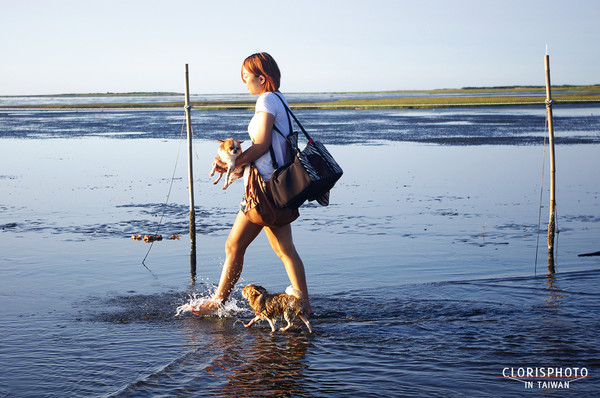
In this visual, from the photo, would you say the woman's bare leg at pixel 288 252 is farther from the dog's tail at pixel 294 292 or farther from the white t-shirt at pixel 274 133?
the white t-shirt at pixel 274 133

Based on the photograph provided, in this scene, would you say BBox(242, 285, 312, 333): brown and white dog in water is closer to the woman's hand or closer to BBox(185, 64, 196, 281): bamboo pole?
the woman's hand

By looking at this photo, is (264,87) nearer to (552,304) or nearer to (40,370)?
(40,370)

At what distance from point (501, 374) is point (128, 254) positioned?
639cm

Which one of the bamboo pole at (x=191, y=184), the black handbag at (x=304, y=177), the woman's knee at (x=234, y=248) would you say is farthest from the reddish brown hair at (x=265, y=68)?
the bamboo pole at (x=191, y=184)

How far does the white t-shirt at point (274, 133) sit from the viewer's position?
5969mm

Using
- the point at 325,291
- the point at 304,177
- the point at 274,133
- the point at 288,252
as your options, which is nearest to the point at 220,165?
the point at 274,133

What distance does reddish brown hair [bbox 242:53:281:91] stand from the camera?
6.14m

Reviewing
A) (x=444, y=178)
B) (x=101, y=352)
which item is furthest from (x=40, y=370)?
(x=444, y=178)

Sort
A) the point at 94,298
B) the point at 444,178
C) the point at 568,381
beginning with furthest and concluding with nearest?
the point at 444,178
the point at 94,298
the point at 568,381

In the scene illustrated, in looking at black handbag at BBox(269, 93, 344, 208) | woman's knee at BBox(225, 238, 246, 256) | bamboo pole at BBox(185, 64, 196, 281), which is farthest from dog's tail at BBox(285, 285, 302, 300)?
bamboo pole at BBox(185, 64, 196, 281)

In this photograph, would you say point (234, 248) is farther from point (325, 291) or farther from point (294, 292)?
point (325, 291)

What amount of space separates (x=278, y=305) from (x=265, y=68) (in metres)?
2.04

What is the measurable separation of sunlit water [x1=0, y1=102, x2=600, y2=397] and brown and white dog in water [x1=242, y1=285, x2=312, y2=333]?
18 centimetres

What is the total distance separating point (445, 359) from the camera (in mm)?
5488
